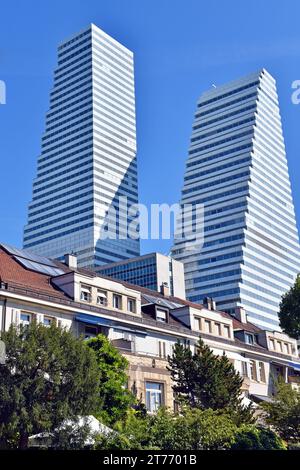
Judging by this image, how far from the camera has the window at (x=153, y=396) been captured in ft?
150

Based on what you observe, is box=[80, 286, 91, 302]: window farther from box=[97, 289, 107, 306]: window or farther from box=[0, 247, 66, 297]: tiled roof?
box=[0, 247, 66, 297]: tiled roof

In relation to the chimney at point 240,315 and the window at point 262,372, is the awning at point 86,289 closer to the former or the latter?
the window at point 262,372

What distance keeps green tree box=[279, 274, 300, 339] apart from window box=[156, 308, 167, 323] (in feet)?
31.4

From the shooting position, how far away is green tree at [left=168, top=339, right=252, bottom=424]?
40812 mm

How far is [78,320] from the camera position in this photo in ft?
143

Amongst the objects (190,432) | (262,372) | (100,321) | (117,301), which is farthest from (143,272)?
(190,432)

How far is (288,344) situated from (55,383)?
42.9 meters

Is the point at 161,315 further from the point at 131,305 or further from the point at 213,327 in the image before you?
the point at 213,327

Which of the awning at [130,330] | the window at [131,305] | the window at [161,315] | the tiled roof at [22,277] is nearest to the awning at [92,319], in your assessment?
the awning at [130,330]

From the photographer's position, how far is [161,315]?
52.8 meters

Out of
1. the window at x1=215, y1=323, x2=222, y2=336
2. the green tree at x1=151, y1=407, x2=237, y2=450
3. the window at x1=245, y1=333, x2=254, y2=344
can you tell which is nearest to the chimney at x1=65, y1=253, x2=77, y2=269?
the window at x1=215, y1=323, x2=222, y2=336

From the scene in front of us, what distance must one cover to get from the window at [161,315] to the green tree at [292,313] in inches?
377
